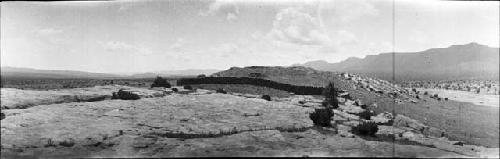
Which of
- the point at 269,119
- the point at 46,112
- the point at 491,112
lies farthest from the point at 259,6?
the point at 491,112

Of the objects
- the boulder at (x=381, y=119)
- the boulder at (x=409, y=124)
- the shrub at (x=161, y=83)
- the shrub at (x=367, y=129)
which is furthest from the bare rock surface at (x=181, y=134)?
the shrub at (x=161, y=83)

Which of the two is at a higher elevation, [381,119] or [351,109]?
[351,109]

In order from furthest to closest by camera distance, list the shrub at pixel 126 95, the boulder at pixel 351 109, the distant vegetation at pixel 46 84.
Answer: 1. the distant vegetation at pixel 46 84
2. the boulder at pixel 351 109
3. the shrub at pixel 126 95

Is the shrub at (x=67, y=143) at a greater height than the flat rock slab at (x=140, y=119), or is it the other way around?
A: the flat rock slab at (x=140, y=119)

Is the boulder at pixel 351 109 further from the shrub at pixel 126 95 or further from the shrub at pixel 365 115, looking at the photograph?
the shrub at pixel 126 95

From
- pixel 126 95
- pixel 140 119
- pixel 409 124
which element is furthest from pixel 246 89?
pixel 409 124

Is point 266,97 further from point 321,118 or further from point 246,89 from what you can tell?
point 321,118

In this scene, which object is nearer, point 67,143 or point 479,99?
point 67,143

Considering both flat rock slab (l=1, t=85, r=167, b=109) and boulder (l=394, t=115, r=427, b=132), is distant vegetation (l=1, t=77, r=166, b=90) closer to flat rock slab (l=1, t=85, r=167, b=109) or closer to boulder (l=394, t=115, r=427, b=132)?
flat rock slab (l=1, t=85, r=167, b=109)

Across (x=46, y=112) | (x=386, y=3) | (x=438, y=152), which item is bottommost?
(x=438, y=152)

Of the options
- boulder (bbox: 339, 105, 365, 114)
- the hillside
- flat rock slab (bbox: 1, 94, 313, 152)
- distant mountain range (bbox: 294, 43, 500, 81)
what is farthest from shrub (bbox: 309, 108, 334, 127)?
distant mountain range (bbox: 294, 43, 500, 81)

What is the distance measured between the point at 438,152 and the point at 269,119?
18.2ft

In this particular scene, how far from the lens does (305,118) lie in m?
15.4

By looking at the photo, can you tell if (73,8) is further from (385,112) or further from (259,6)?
(385,112)
